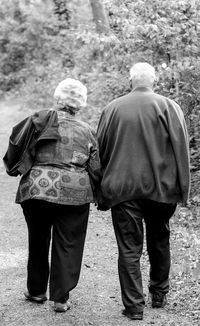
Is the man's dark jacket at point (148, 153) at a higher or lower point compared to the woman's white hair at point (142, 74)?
lower

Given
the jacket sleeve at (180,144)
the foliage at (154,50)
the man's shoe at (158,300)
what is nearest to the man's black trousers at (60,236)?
the man's shoe at (158,300)

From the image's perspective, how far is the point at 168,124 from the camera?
5.11 meters

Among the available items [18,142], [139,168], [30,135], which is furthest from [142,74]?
[18,142]

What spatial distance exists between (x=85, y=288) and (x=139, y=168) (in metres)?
1.53

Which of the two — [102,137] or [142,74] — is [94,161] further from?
[142,74]

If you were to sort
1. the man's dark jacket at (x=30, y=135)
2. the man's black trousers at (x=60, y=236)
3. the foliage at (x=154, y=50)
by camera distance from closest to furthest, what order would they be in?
1. the man's dark jacket at (x=30, y=135)
2. the man's black trousers at (x=60, y=236)
3. the foliage at (x=154, y=50)

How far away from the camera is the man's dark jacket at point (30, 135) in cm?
507

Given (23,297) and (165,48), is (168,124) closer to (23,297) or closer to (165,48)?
(23,297)

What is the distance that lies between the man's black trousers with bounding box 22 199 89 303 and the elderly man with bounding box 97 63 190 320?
0.30 m

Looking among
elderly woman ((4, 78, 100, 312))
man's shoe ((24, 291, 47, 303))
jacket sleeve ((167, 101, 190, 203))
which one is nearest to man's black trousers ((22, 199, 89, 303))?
elderly woman ((4, 78, 100, 312))

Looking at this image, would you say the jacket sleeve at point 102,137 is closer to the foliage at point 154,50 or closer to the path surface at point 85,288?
the path surface at point 85,288

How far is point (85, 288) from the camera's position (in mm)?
6027

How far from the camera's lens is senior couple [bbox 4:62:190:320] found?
5.08 meters

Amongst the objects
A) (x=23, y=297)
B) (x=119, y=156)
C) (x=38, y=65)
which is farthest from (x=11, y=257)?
(x=38, y=65)
